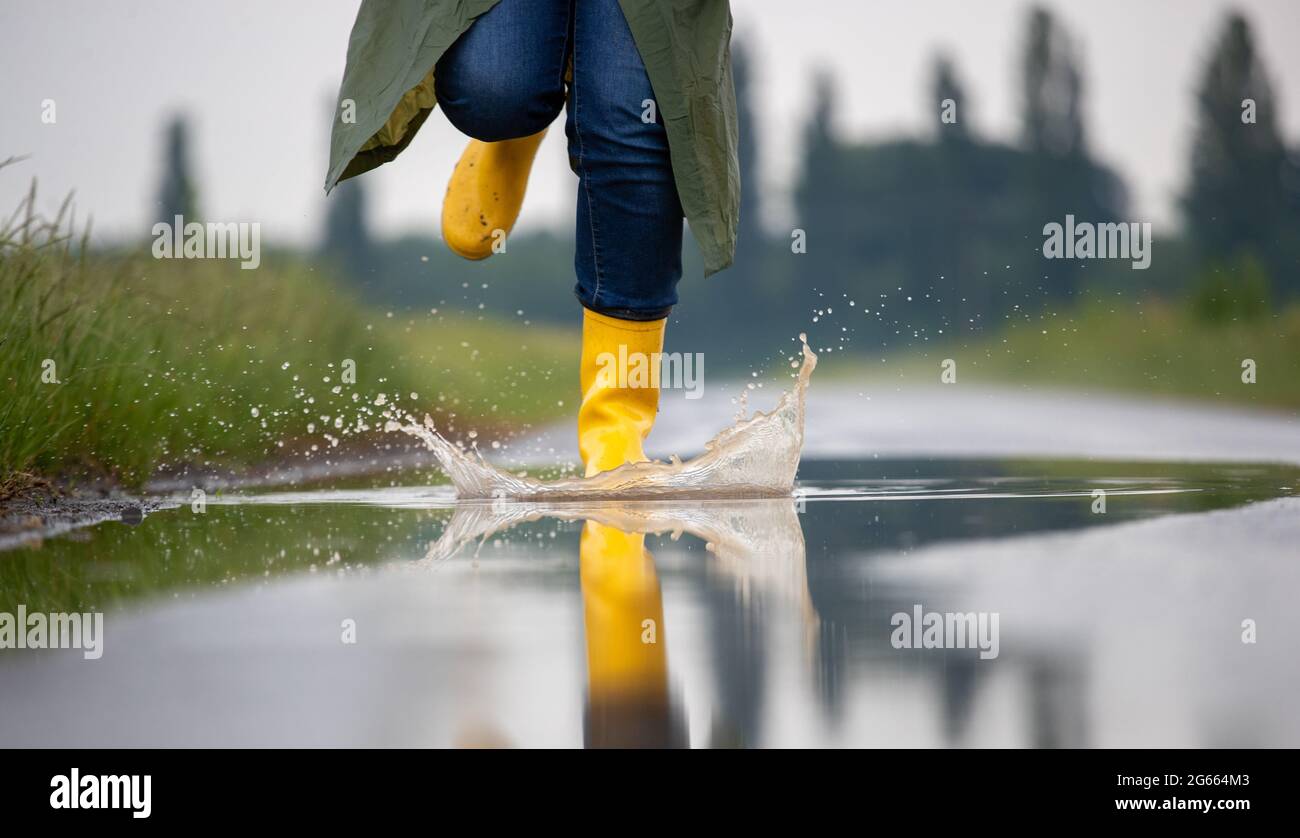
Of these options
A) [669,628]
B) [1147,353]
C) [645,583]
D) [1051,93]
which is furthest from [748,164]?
[669,628]

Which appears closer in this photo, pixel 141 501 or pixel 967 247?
pixel 141 501

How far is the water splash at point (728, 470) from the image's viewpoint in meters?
2.99

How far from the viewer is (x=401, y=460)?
4.78 m

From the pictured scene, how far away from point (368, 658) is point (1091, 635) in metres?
0.71

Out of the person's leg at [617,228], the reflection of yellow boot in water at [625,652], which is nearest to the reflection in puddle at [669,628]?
the reflection of yellow boot in water at [625,652]

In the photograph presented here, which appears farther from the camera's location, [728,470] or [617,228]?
[728,470]

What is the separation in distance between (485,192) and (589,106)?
0.54 m

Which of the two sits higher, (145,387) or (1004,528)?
(145,387)

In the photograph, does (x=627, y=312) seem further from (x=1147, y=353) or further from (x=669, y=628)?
(x=1147, y=353)

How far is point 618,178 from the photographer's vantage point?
9.31ft

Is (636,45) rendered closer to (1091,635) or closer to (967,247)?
(1091,635)

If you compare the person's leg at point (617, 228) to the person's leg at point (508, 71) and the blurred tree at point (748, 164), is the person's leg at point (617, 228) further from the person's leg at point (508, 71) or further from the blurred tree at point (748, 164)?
the blurred tree at point (748, 164)

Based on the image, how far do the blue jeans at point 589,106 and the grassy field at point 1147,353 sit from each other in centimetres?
647
